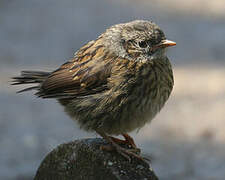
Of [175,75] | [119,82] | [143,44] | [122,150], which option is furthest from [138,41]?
[175,75]

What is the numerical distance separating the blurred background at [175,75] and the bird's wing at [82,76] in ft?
3.05

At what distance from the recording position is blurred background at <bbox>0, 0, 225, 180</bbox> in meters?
8.00

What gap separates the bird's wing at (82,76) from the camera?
4914 millimetres

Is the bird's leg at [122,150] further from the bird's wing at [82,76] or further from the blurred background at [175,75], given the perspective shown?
the blurred background at [175,75]

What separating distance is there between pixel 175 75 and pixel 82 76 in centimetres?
439

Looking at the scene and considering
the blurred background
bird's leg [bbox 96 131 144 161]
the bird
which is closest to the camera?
bird's leg [bbox 96 131 144 161]

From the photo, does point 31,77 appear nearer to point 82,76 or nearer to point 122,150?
point 82,76

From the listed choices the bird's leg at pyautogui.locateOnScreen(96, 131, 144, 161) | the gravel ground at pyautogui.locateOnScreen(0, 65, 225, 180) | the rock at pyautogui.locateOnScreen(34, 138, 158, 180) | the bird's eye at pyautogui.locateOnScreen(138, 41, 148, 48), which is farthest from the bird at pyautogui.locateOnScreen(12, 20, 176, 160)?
the gravel ground at pyautogui.locateOnScreen(0, 65, 225, 180)

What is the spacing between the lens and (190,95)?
903 cm

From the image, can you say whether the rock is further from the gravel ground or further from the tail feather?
the gravel ground

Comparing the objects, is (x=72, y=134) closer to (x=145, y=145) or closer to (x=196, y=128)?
(x=145, y=145)

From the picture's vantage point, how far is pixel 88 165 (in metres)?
4.13

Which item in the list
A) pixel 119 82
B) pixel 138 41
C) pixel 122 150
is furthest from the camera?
pixel 138 41

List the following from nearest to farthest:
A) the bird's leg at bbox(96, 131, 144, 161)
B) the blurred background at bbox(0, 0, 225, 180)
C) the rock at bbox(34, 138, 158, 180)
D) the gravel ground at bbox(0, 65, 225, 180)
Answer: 1. the rock at bbox(34, 138, 158, 180)
2. the bird's leg at bbox(96, 131, 144, 161)
3. the gravel ground at bbox(0, 65, 225, 180)
4. the blurred background at bbox(0, 0, 225, 180)
